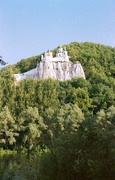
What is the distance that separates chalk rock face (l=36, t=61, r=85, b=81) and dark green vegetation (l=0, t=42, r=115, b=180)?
13.2 ft

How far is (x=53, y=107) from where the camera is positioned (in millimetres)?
39062

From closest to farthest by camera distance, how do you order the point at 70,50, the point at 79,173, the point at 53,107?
the point at 79,173 < the point at 53,107 < the point at 70,50

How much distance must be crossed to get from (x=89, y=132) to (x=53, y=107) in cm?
2843

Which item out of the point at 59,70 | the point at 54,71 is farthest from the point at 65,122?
the point at 59,70

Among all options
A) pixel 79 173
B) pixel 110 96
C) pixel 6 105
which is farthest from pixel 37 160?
pixel 110 96

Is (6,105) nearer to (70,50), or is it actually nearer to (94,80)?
(94,80)

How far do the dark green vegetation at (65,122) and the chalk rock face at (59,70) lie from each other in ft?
13.2

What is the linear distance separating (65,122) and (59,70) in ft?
153

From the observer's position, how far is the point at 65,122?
24484mm

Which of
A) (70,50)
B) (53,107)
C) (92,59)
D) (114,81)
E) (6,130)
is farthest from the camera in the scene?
(70,50)

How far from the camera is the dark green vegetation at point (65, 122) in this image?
390 inches

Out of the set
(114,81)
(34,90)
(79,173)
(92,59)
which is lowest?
(79,173)

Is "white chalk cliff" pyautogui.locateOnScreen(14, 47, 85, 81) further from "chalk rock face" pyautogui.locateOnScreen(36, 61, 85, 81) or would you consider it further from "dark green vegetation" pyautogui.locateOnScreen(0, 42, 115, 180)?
"dark green vegetation" pyautogui.locateOnScreen(0, 42, 115, 180)

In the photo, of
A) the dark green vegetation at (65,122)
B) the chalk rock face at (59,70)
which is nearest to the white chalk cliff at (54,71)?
the chalk rock face at (59,70)
